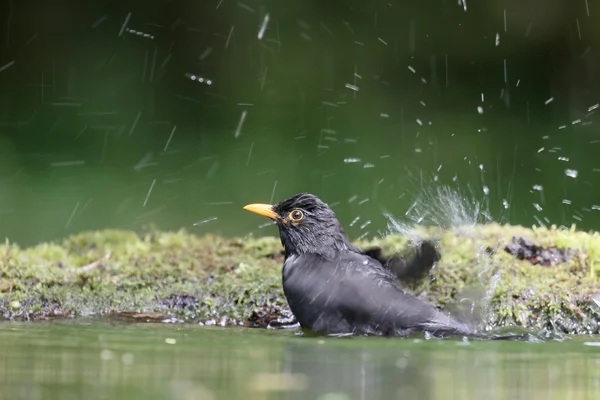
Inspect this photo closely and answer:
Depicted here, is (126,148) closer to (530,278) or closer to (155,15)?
(155,15)

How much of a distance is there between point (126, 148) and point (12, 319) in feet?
20.5

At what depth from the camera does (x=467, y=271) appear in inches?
230

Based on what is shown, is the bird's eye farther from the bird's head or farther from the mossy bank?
the mossy bank

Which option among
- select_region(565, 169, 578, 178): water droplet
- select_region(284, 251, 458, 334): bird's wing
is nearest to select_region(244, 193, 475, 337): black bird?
select_region(284, 251, 458, 334): bird's wing

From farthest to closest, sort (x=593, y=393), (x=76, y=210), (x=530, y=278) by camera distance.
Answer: (x=76, y=210), (x=530, y=278), (x=593, y=393)

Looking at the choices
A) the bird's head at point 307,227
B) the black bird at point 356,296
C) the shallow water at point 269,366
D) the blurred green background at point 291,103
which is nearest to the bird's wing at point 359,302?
the black bird at point 356,296

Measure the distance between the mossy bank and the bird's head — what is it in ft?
0.86

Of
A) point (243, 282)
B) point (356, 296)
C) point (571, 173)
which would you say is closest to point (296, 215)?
point (243, 282)

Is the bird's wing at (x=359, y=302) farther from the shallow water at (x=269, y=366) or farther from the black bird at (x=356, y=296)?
the shallow water at (x=269, y=366)

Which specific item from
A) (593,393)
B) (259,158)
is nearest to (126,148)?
(259,158)

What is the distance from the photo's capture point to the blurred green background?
10359 mm

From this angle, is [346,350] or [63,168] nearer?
[346,350]

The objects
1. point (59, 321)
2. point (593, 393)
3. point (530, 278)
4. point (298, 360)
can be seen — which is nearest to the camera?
point (593, 393)

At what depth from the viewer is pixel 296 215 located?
6109 mm
